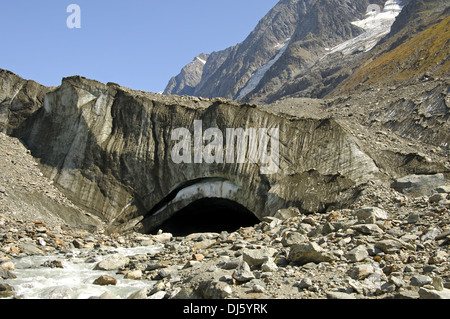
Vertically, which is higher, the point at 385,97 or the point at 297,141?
the point at 385,97

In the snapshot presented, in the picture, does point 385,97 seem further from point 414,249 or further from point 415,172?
point 414,249

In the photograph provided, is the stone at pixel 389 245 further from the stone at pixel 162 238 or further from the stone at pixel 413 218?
the stone at pixel 162 238

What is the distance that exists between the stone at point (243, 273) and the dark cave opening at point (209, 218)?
13664mm

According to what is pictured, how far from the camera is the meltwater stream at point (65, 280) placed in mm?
10891

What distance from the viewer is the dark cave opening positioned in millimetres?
24656

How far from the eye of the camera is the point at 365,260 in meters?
10.3

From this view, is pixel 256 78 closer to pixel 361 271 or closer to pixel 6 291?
pixel 6 291

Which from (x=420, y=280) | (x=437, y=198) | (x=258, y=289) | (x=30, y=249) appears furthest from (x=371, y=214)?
(x=30, y=249)

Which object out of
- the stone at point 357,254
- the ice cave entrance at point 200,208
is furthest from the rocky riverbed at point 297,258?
the ice cave entrance at point 200,208

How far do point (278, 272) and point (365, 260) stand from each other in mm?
2094

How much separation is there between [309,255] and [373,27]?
148323 mm

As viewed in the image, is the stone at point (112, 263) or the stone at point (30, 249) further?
the stone at point (30, 249)
